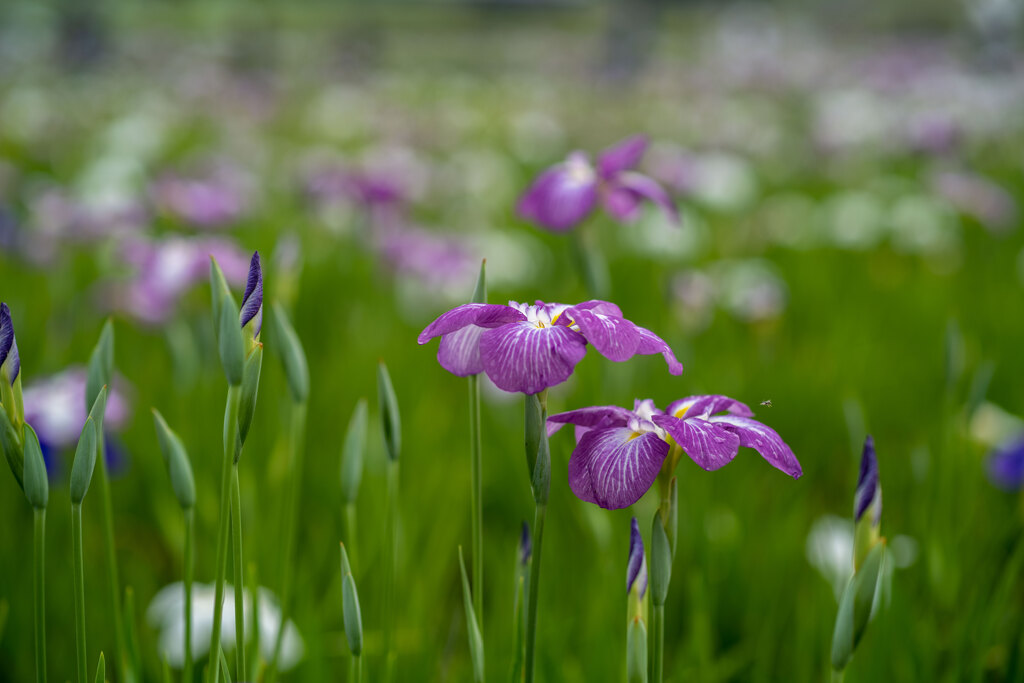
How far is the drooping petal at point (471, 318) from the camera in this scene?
670mm

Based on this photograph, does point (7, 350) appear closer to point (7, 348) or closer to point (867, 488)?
point (7, 348)

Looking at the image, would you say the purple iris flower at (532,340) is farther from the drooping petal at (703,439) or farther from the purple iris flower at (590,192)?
the purple iris flower at (590,192)

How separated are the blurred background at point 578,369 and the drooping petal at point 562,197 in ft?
0.20

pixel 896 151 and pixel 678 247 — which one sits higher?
pixel 896 151

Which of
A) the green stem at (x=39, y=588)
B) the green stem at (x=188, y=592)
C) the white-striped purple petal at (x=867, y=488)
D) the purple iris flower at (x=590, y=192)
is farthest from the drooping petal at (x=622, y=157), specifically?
the green stem at (x=39, y=588)

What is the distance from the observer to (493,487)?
192cm

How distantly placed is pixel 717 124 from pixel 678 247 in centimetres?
271

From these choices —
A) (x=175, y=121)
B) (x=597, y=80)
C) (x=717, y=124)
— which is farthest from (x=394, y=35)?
(x=717, y=124)

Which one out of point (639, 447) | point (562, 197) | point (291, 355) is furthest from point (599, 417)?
point (562, 197)

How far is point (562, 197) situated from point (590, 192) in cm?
4

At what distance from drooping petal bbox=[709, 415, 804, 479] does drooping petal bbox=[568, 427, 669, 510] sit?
2.6 inches

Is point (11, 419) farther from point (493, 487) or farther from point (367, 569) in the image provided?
point (493, 487)

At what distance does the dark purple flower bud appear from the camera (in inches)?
28.4

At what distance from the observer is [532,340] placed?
0.64 meters
